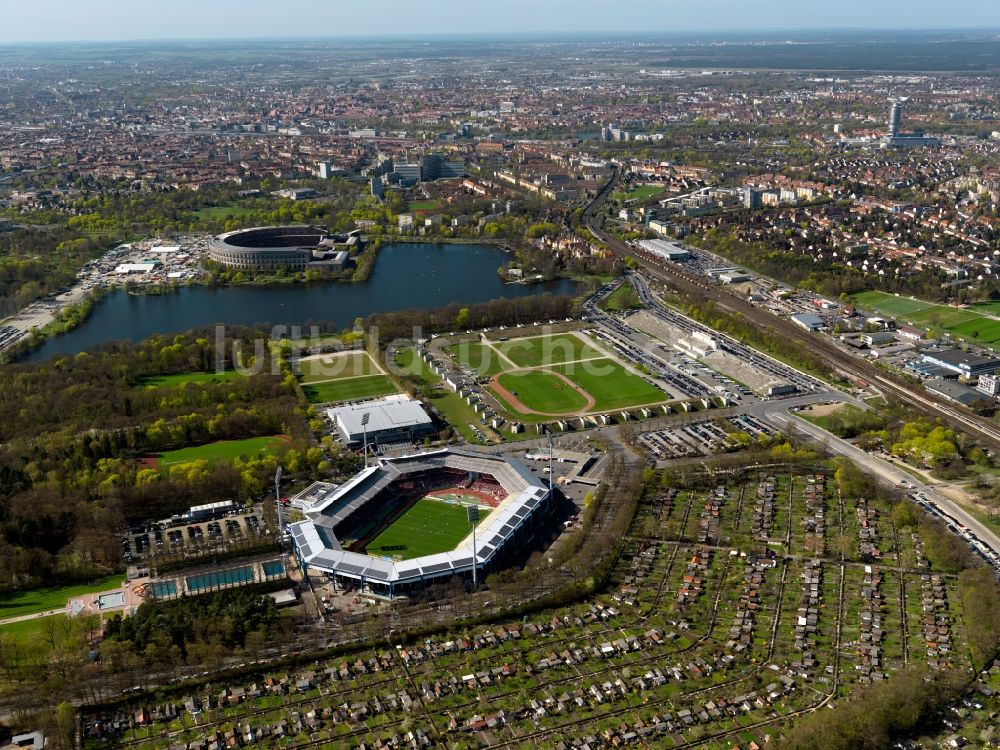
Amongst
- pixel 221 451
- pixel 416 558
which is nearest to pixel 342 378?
pixel 221 451

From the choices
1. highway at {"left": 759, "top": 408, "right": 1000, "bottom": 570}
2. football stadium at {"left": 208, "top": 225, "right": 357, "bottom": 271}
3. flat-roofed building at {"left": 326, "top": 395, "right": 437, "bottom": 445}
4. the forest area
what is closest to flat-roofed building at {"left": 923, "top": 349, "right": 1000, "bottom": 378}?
highway at {"left": 759, "top": 408, "right": 1000, "bottom": 570}

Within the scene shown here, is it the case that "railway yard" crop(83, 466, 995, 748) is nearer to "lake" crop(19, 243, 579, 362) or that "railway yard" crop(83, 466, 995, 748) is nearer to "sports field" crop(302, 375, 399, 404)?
"sports field" crop(302, 375, 399, 404)

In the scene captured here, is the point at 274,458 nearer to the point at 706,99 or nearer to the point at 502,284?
the point at 502,284

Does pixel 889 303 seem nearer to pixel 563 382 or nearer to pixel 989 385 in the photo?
pixel 989 385

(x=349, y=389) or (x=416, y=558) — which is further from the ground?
(x=349, y=389)

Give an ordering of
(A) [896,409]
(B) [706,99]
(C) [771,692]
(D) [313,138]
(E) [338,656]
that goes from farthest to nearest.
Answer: (B) [706,99]
(D) [313,138]
(A) [896,409]
(E) [338,656]
(C) [771,692]

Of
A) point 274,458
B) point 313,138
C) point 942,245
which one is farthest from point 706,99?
point 274,458

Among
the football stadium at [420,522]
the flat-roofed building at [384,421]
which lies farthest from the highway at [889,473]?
the flat-roofed building at [384,421]
